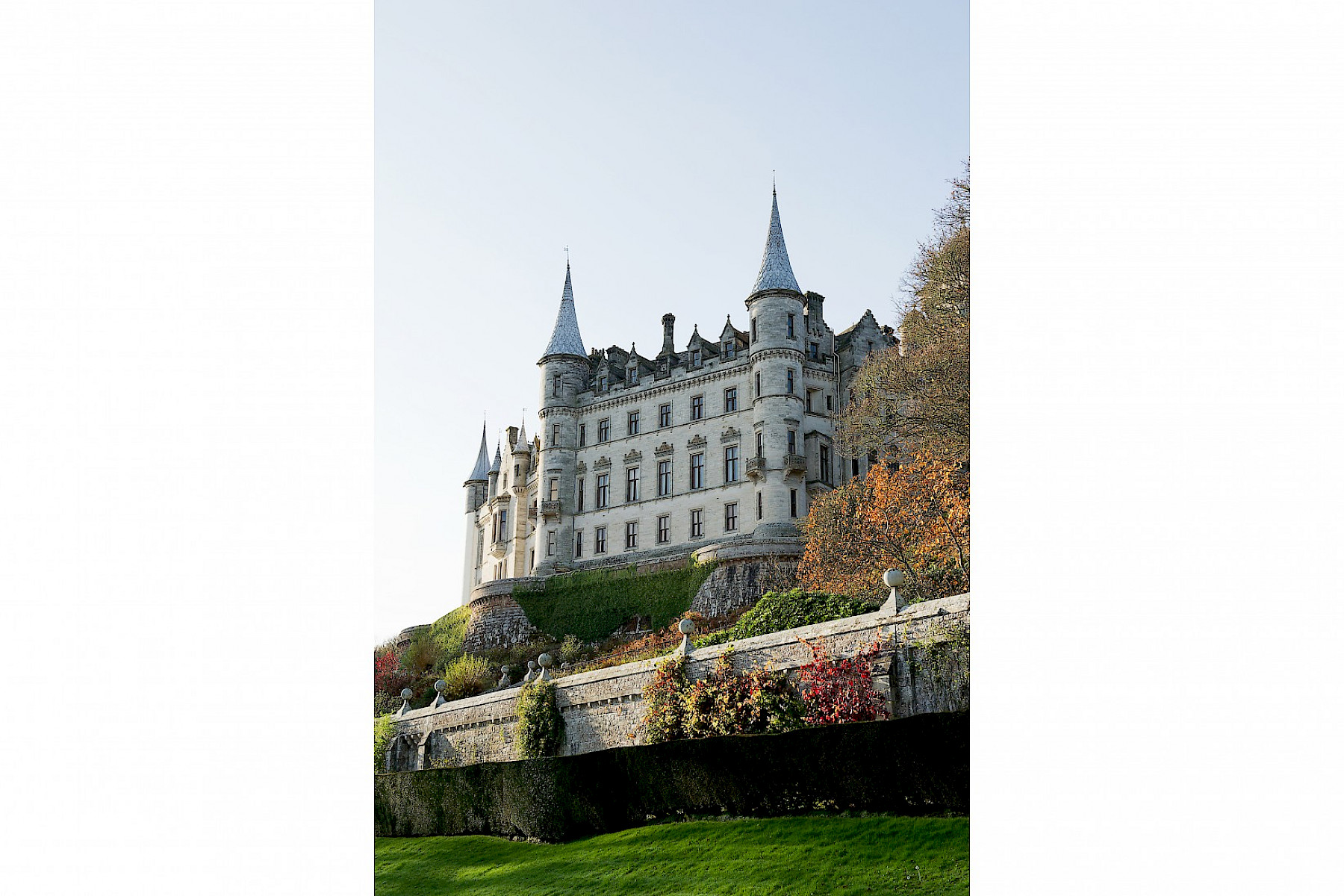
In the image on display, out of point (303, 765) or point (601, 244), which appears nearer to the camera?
point (303, 765)

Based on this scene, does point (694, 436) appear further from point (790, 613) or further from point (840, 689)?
point (840, 689)

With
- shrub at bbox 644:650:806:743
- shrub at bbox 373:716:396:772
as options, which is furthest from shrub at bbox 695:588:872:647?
shrub at bbox 373:716:396:772

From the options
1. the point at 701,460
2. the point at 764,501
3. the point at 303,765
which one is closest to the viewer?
the point at 303,765

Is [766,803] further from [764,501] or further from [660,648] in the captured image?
[764,501]

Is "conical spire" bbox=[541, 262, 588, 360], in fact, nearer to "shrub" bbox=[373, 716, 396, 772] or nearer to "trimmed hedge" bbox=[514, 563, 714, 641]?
"trimmed hedge" bbox=[514, 563, 714, 641]

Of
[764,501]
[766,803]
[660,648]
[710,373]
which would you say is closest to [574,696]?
[660,648]

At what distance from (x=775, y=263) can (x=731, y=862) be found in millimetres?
20683

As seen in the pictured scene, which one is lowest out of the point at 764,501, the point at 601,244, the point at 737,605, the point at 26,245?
the point at 737,605

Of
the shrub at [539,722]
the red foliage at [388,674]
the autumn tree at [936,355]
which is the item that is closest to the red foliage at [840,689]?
the shrub at [539,722]

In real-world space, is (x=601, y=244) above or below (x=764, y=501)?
above

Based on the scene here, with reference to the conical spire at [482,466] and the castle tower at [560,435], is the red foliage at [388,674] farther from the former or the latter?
the conical spire at [482,466]

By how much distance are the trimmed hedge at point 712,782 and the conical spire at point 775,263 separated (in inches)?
655
